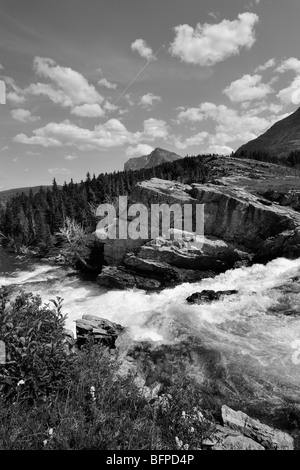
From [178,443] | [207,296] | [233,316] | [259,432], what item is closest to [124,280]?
[207,296]

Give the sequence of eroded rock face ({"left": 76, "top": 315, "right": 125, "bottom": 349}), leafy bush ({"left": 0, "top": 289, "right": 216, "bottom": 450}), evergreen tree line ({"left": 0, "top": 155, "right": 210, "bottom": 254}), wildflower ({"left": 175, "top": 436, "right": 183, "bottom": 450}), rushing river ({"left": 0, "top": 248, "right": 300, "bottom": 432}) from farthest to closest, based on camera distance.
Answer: evergreen tree line ({"left": 0, "top": 155, "right": 210, "bottom": 254}), eroded rock face ({"left": 76, "top": 315, "right": 125, "bottom": 349}), rushing river ({"left": 0, "top": 248, "right": 300, "bottom": 432}), wildflower ({"left": 175, "top": 436, "right": 183, "bottom": 450}), leafy bush ({"left": 0, "top": 289, "right": 216, "bottom": 450})

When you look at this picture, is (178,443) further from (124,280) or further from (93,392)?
(124,280)

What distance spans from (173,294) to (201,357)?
48.4 feet

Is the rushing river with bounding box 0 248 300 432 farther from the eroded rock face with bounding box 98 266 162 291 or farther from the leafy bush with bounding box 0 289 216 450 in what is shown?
the leafy bush with bounding box 0 289 216 450

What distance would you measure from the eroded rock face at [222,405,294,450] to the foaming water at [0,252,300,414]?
2445 mm

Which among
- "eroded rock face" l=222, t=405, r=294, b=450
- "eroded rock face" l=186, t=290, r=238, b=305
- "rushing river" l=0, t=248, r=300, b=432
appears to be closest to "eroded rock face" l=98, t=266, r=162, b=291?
"rushing river" l=0, t=248, r=300, b=432

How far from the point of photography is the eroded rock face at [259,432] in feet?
30.7

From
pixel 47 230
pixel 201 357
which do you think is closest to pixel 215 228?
pixel 201 357

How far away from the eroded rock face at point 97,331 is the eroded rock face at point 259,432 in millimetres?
8076

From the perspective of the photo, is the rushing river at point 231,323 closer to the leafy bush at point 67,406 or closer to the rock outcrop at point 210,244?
the rock outcrop at point 210,244

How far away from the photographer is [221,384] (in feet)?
44.4

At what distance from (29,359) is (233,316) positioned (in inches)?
714

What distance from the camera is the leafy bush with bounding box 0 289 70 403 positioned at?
6.34m
